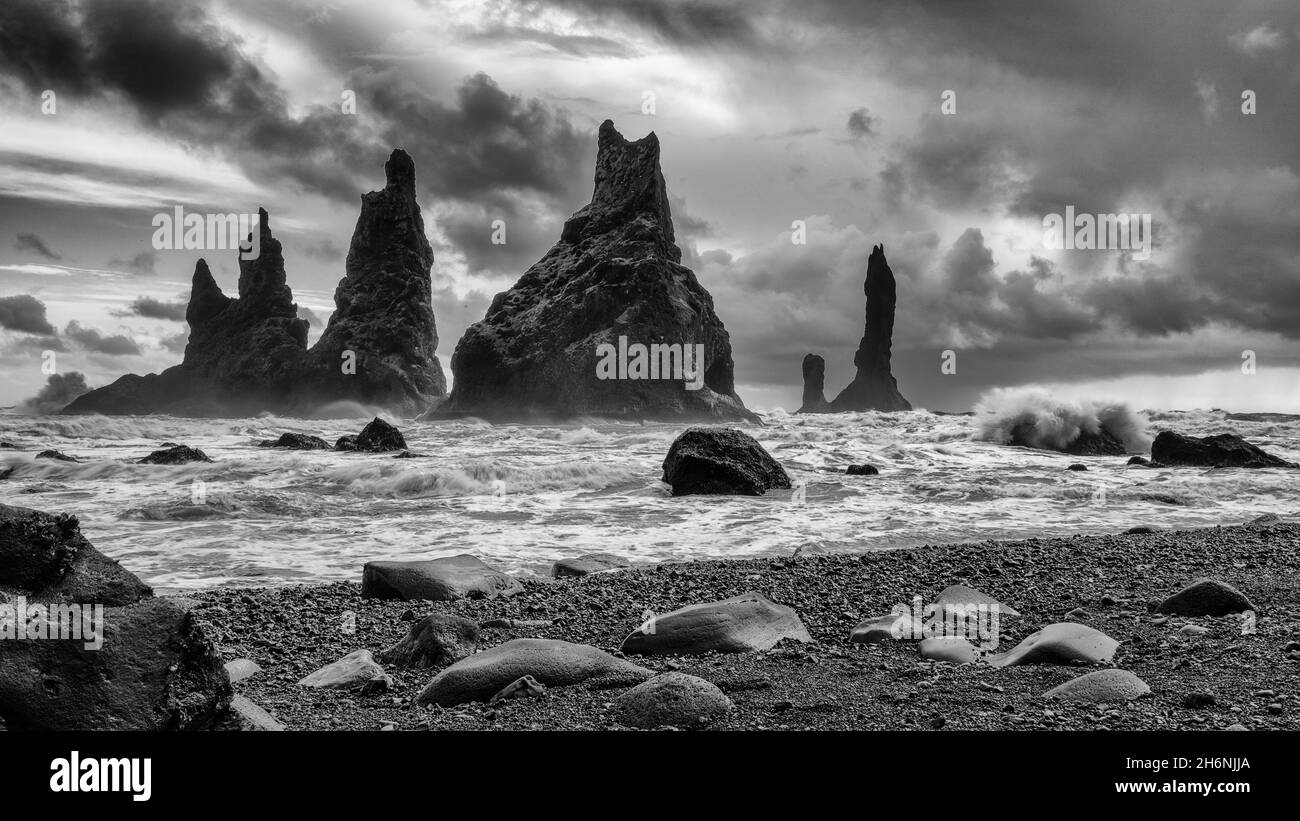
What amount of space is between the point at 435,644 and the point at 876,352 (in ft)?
497

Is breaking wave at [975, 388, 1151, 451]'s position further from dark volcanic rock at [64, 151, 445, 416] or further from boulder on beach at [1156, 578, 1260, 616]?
dark volcanic rock at [64, 151, 445, 416]

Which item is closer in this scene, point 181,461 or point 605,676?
point 605,676

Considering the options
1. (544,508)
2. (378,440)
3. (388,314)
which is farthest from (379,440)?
(388,314)

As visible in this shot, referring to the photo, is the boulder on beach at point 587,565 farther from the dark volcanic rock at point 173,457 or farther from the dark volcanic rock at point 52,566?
the dark volcanic rock at point 173,457

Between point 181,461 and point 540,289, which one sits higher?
point 540,289

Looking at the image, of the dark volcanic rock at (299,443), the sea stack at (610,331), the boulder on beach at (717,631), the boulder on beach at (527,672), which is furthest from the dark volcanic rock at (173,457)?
the sea stack at (610,331)

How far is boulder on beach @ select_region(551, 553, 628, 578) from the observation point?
367 inches

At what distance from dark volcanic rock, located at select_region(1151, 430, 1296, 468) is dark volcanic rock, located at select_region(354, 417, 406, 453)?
2413 cm

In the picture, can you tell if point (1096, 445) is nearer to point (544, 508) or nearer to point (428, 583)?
point (544, 508)

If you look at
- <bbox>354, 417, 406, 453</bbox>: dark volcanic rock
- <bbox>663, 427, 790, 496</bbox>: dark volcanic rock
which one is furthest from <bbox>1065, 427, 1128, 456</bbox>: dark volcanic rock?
<bbox>354, 417, 406, 453</bbox>: dark volcanic rock
